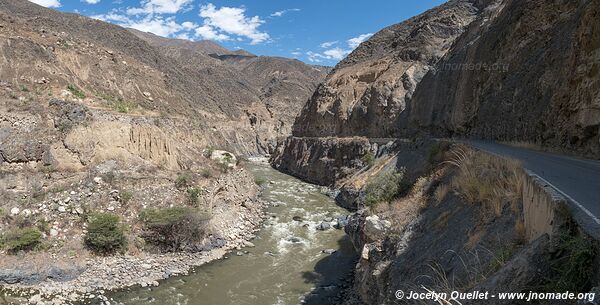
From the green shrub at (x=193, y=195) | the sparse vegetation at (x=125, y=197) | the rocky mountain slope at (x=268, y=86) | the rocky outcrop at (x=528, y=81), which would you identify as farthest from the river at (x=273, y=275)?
the rocky mountain slope at (x=268, y=86)

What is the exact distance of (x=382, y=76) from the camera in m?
47.6

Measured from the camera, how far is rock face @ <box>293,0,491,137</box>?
144 ft

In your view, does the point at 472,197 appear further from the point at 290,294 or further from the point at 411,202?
the point at 290,294

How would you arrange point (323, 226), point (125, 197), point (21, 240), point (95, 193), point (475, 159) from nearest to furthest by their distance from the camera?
point (475, 159) → point (21, 240) → point (95, 193) → point (125, 197) → point (323, 226)

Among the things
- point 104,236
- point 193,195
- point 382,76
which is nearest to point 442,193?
point 104,236

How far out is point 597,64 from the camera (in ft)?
35.3

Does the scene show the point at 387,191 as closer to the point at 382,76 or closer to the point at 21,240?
the point at 21,240

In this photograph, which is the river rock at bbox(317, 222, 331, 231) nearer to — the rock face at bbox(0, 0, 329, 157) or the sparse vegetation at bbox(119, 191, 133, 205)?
the sparse vegetation at bbox(119, 191, 133, 205)

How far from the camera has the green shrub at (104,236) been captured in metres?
16.7

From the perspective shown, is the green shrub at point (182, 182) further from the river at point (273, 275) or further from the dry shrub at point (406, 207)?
the dry shrub at point (406, 207)

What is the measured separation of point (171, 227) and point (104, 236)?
9.53ft

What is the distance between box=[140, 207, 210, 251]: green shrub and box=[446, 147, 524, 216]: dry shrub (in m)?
12.9

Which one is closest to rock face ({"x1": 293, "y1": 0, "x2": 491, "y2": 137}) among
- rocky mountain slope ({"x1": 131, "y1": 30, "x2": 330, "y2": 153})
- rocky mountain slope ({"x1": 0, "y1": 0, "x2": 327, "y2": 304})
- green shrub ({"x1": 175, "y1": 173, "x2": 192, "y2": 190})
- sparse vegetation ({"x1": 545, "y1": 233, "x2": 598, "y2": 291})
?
rocky mountain slope ({"x1": 0, "y1": 0, "x2": 327, "y2": 304})

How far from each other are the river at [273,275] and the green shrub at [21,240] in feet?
15.1
